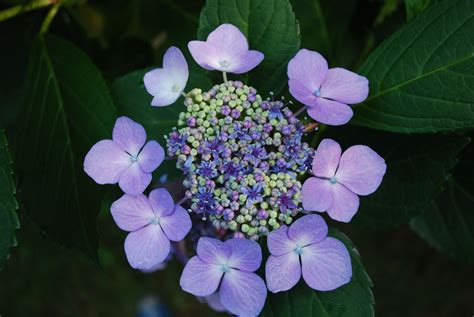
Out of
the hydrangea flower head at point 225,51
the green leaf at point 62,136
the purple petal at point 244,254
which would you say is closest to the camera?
the purple petal at point 244,254

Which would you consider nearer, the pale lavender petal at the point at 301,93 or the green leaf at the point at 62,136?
the pale lavender petal at the point at 301,93

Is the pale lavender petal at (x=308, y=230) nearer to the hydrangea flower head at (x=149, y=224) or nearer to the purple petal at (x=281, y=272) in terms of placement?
the purple petal at (x=281, y=272)

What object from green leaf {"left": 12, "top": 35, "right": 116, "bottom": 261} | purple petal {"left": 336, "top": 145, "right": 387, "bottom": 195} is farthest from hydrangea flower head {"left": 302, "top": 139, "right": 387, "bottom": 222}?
green leaf {"left": 12, "top": 35, "right": 116, "bottom": 261}

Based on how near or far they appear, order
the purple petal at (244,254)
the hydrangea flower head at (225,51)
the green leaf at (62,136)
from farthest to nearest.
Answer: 1. the green leaf at (62,136)
2. the hydrangea flower head at (225,51)
3. the purple petal at (244,254)

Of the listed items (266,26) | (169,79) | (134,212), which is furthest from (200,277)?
(266,26)

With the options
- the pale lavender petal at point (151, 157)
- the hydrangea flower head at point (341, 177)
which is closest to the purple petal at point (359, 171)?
the hydrangea flower head at point (341, 177)

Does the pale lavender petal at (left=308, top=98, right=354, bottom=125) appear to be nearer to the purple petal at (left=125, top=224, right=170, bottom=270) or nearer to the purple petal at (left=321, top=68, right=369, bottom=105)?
the purple petal at (left=321, top=68, right=369, bottom=105)

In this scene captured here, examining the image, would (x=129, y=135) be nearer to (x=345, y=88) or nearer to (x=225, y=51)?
(x=225, y=51)
